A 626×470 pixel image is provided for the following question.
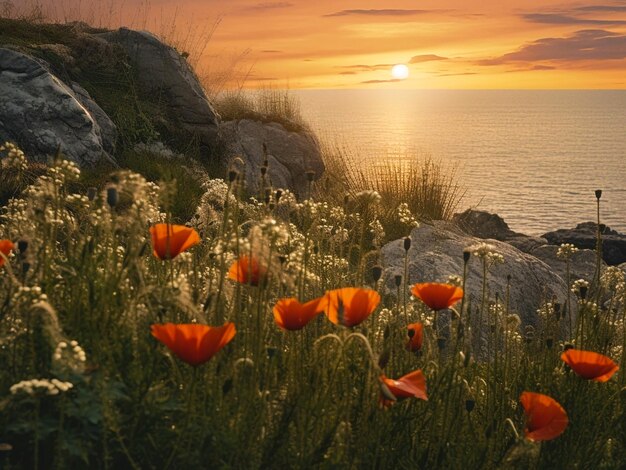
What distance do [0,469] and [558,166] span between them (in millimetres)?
58163

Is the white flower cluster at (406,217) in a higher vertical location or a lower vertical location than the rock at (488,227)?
higher

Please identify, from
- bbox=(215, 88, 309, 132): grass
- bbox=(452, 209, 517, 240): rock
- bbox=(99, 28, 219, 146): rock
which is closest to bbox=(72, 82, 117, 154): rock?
bbox=(99, 28, 219, 146): rock

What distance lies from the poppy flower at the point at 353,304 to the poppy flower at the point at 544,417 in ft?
2.05

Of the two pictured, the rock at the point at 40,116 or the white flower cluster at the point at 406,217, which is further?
the rock at the point at 40,116

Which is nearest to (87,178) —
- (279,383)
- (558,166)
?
(279,383)

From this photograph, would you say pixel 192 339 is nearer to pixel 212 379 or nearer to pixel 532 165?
pixel 212 379

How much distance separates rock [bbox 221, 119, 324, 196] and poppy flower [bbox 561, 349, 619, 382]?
11.4 metres

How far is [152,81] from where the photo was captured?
1323 centimetres

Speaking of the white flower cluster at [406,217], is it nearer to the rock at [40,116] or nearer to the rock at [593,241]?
the rock at [40,116]

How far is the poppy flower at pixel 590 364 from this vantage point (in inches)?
112

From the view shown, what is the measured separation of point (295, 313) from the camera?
2.45 meters

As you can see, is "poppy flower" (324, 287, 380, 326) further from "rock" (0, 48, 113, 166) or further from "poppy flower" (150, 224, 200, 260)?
"rock" (0, 48, 113, 166)

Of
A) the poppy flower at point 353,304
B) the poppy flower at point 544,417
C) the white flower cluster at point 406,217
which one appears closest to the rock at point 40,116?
the white flower cluster at point 406,217

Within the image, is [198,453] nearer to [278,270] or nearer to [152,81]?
[278,270]
